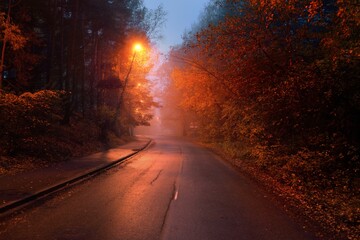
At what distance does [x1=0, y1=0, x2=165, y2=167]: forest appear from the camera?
1584cm

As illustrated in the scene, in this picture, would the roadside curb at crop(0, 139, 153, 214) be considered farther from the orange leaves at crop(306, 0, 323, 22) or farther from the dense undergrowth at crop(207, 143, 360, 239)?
the orange leaves at crop(306, 0, 323, 22)

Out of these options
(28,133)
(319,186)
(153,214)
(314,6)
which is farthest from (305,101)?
(28,133)

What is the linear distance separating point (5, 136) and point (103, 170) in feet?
14.7

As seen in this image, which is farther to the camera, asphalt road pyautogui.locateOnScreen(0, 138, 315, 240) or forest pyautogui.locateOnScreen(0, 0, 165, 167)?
forest pyautogui.locateOnScreen(0, 0, 165, 167)

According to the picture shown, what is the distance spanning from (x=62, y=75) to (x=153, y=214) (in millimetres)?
19225

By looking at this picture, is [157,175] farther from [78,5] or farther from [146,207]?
[78,5]

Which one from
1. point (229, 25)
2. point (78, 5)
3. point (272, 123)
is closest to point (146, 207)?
point (272, 123)

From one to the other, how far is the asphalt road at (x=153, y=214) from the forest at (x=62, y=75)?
16.8ft

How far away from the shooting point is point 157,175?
15.1 meters

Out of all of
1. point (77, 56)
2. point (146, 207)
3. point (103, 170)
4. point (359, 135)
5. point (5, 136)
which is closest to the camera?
point (146, 207)

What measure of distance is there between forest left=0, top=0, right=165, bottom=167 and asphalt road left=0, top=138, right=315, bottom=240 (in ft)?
16.8

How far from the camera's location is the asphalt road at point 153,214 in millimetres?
6742

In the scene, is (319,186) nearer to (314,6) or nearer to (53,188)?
(314,6)

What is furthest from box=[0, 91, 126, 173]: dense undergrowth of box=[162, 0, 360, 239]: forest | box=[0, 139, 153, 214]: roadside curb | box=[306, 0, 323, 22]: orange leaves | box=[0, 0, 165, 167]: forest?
box=[306, 0, 323, 22]: orange leaves
